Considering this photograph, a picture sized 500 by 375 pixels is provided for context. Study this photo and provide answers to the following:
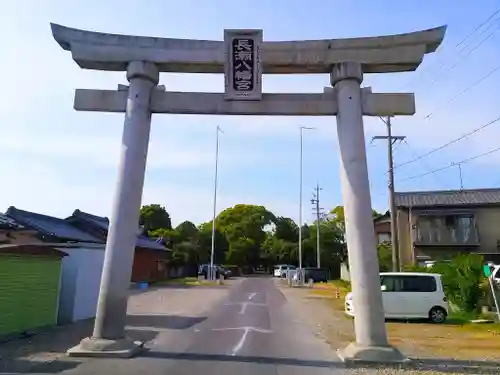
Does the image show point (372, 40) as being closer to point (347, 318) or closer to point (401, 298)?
point (401, 298)

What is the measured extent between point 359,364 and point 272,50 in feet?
23.5

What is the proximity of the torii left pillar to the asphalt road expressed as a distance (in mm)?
630

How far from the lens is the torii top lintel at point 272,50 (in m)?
11.1

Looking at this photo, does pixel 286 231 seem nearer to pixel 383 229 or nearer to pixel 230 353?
pixel 383 229

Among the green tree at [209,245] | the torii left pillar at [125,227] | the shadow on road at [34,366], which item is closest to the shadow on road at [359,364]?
the torii left pillar at [125,227]

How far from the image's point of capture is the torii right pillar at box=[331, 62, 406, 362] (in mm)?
9758

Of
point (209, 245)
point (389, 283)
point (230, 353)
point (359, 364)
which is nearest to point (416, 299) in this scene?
point (389, 283)

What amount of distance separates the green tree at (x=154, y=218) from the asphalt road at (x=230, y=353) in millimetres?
54087

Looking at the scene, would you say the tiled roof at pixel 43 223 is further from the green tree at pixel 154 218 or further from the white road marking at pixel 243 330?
the green tree at pixel 154 218

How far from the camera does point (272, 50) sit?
11273 mm

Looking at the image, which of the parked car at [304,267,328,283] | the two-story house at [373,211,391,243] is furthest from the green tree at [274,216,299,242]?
the two-story house at [373,211,391,243]

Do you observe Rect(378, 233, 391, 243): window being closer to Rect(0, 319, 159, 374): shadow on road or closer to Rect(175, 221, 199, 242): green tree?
Rect(175, 221, 199, 242): green tree

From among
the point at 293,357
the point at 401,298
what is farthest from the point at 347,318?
the point at 293,357

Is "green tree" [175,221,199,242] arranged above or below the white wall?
above
